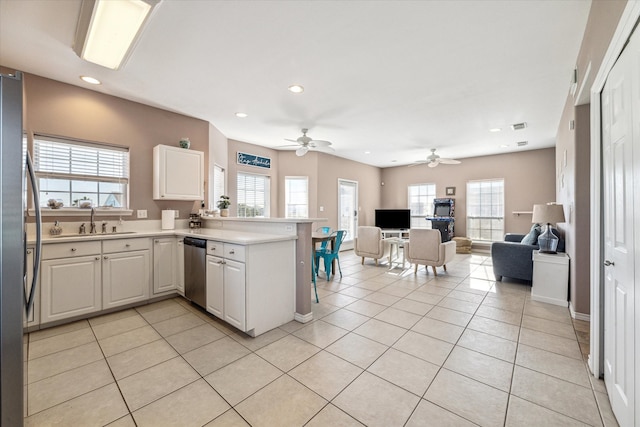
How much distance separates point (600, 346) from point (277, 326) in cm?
258

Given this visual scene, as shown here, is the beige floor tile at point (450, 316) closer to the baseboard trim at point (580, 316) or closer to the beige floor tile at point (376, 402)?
the baseboard trim at point (580, 316)

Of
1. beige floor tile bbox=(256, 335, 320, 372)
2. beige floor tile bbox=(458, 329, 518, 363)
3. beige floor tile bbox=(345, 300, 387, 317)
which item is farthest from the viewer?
beige floor tile bbox=(345, 300, 387, 317)

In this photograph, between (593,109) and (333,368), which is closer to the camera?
(593,109)

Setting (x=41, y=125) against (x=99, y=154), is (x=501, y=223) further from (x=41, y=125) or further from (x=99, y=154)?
(x=41, y=125)

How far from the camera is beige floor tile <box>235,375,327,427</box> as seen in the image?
1.53 meters

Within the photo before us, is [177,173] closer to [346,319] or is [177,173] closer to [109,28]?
[109,28]

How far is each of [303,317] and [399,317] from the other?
108 centimetres

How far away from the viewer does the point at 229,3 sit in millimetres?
1947

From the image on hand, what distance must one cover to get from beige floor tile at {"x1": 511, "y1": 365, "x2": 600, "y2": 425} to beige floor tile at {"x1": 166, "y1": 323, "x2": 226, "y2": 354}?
2.46 meters

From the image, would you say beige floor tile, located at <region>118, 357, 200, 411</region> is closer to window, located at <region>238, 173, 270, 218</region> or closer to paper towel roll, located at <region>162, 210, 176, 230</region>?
paper towel roll, located at <region>162, 210, 176, 230</region>

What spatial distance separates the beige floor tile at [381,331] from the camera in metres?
2.47

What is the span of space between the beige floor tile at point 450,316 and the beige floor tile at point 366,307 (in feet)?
1.85

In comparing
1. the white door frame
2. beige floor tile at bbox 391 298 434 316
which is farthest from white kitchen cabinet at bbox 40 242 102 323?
the white door frame

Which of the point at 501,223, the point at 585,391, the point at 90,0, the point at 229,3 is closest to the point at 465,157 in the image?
the point at 501,223
